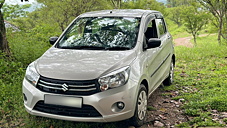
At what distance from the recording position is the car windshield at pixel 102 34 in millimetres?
4121

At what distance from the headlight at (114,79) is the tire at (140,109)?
44cm

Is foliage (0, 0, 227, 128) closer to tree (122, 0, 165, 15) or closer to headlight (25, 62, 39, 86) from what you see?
headlight (25, 62, 39, 86)

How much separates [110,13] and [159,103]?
201 centimetres

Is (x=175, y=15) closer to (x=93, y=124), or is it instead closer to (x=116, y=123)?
(x=116, y=123)

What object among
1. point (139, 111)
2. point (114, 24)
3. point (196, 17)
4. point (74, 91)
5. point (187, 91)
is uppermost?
point (114, 24)

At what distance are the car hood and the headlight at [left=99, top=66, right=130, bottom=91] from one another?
7 centimetres

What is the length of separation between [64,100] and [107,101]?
0.56 meters

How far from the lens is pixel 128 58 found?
366 cm

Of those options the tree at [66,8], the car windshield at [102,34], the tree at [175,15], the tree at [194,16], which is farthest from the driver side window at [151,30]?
the tree at [175,15]

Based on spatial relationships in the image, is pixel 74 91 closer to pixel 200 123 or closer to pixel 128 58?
pixel 128 58

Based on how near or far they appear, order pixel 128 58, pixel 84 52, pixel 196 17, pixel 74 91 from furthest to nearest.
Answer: pixel 196 17 → pixel 84 52 → pixel 128 58 → pixel 74 91

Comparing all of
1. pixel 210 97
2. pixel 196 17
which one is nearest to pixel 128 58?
pixel 210 97

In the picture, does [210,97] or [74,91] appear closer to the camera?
[74,91]

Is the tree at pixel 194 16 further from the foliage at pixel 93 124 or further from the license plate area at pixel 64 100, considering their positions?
the license plate area at pixel 64 100
